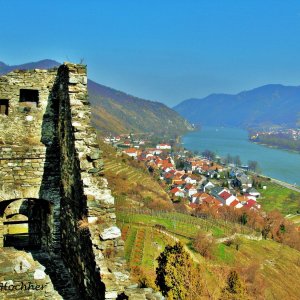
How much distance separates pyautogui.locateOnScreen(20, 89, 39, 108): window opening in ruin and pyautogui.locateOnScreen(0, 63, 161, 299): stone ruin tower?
0.07 feet

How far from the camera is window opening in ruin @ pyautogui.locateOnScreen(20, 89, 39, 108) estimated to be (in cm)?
862

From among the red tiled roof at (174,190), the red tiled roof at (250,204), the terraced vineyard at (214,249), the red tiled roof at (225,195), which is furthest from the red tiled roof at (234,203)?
the terraced vineyard at (214,249)

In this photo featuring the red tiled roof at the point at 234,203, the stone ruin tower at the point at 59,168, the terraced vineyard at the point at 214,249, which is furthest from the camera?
the red tiled roof at the point at 234,203

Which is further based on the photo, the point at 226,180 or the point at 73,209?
Result: the point at 226,180

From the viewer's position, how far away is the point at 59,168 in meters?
8.43

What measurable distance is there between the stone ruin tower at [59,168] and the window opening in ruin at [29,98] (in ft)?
0.07

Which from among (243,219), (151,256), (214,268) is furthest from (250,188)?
(151,256)

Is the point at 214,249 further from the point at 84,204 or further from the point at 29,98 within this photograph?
the point at 84,204

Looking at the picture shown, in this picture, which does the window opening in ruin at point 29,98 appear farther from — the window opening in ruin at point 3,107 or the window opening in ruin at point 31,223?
the window opening in ruin at point 31,223

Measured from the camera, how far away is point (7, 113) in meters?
8.54

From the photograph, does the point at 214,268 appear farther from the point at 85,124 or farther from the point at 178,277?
the point at 85,124

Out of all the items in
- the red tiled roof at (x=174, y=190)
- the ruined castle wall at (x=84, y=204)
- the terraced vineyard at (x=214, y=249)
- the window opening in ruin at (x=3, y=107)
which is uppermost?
the window opening in ruin at (x=3, y=107)

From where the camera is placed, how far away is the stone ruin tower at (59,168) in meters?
6.43

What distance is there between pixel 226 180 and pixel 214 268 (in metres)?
95.2
